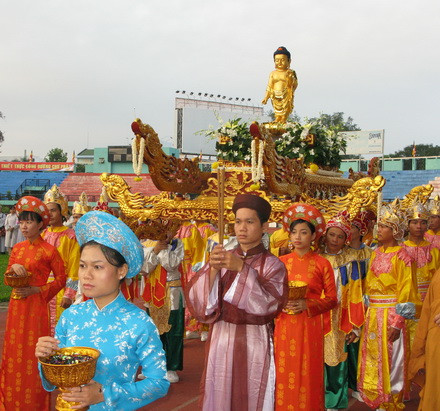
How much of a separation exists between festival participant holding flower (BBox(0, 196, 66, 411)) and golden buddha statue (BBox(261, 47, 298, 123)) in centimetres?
324

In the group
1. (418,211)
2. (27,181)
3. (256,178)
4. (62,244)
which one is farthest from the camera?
(27,181)

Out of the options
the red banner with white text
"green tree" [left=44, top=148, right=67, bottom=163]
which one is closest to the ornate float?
the red banner with white text

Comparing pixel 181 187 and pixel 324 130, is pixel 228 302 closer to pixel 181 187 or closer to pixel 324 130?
pixel 181 187

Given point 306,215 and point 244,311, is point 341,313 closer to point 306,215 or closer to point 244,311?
point 306,215

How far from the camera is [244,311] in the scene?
3340 millimetres

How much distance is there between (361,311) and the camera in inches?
211

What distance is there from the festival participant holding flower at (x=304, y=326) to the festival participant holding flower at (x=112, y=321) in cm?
199

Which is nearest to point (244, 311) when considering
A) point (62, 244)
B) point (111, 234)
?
point (111, 234)

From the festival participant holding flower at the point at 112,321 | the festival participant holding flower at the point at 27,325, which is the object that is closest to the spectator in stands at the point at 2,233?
the festival participant holding flower at the point at 27,325

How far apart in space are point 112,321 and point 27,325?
2.65 meters

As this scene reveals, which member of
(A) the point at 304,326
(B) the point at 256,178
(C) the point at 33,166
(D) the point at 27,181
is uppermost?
(C) the point at 33,166

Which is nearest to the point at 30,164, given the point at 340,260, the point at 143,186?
the point at 143,186

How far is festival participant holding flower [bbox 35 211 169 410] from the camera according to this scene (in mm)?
2463

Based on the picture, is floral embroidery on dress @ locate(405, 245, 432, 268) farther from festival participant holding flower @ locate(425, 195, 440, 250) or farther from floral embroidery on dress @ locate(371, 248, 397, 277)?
floral embroidery on dress @ locate(371, 248, 397, 277)
